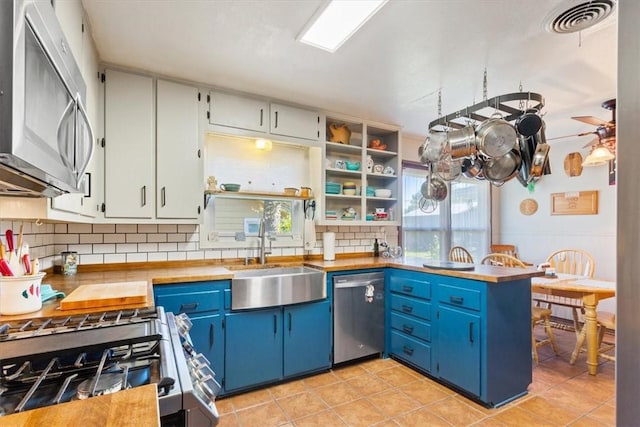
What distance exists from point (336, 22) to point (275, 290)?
1.84 m

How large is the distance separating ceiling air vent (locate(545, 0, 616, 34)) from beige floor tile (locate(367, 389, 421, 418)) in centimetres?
254

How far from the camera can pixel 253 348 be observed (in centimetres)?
239

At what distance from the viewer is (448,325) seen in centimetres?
242

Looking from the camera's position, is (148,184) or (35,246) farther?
(148,184)

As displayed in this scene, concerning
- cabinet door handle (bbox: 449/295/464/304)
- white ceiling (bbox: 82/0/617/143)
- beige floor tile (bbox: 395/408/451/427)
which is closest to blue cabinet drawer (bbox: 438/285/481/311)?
cabinet door handle (bbox: 449/295/464/304)

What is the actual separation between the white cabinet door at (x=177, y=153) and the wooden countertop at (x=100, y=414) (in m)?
1.99

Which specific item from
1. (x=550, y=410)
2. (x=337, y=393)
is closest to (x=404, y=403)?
(x=337, y=393)

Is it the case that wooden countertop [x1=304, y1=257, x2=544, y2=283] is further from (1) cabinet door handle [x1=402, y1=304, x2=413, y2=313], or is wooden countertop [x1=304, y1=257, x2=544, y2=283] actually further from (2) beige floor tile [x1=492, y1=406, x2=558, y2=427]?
(2) beige floor tile [x1=492, y1=406, x2=558, y2=427]

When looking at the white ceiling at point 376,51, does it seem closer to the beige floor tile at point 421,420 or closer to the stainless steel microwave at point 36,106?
the stainless steel microwave at point 36,106

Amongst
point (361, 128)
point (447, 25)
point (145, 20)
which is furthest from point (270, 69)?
point (361, 128)

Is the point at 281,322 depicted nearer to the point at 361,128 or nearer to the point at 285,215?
the point at 285,215

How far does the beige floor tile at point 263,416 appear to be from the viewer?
2029mm

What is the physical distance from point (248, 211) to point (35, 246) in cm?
154

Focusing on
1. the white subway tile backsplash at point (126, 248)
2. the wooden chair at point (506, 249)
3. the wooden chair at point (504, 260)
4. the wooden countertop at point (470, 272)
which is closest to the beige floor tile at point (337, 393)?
the wooden countertop at point (470, 272)
